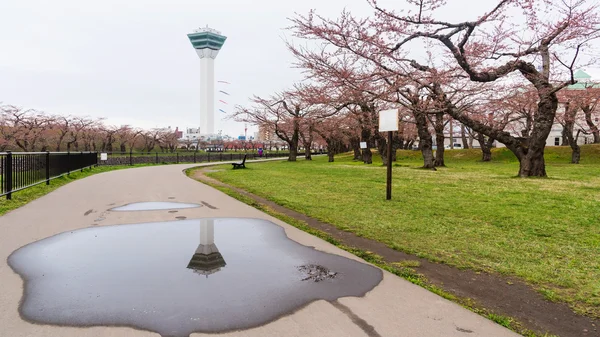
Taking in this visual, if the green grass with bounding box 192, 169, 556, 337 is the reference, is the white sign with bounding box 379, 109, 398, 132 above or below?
above

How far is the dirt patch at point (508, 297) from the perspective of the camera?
9.25 ft

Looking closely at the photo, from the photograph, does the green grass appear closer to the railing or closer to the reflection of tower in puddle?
the reflection of tower in puddle

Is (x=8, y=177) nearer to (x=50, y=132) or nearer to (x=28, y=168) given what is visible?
(x=28, y=168)

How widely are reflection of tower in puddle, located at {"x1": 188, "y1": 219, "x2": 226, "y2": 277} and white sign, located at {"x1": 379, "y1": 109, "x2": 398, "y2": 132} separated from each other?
17.4ft

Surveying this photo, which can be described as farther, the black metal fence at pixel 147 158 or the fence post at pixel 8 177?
the black metal fence at pixel 147 158

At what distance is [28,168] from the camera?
10.5 metres

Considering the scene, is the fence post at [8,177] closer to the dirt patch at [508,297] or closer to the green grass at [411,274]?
the green grass at [411,274]

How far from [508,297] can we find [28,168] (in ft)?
41.1

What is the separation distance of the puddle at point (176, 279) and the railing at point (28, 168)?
16.7 ft

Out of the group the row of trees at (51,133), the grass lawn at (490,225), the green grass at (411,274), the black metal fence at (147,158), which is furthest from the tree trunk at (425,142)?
the row of trees at (51,133)

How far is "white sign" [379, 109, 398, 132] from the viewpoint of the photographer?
8828 millimetres

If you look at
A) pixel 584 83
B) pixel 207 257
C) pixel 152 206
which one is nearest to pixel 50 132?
pixel 152 206

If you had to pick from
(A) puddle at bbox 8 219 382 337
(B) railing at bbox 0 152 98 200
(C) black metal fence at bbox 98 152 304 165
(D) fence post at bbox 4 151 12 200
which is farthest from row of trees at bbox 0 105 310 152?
(A) puddle at bbox 8 219 382 337

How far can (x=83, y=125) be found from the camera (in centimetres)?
4712
